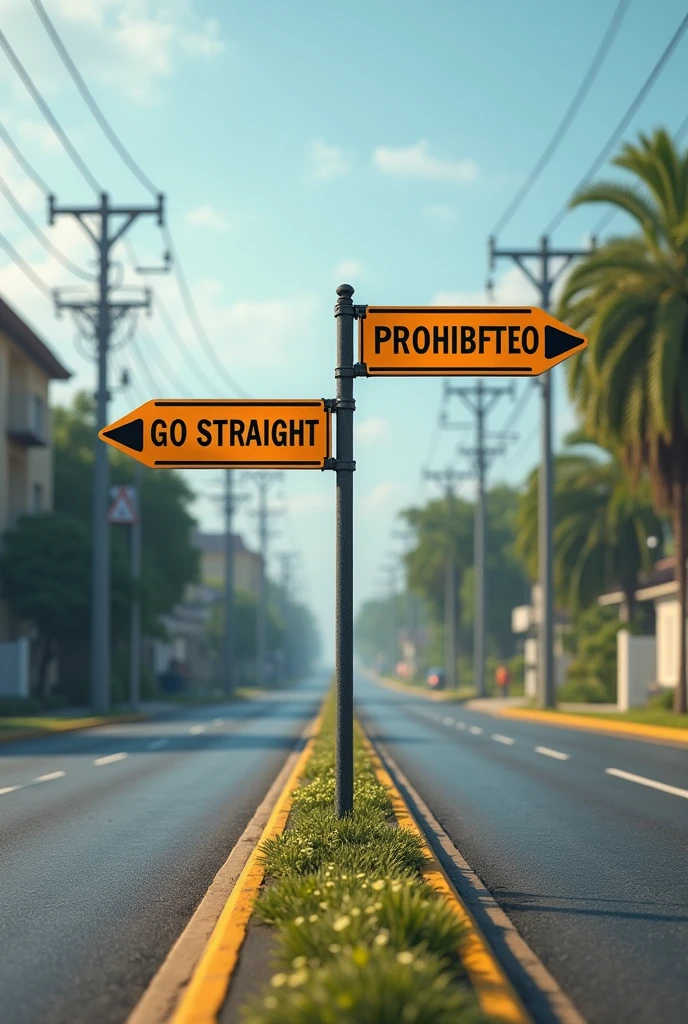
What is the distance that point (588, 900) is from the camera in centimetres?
813

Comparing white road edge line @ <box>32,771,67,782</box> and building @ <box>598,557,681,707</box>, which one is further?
building @ <box>598,557,681,707</box>

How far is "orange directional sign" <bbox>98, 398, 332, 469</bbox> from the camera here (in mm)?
8680

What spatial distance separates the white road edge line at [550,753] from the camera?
20406 millimetres

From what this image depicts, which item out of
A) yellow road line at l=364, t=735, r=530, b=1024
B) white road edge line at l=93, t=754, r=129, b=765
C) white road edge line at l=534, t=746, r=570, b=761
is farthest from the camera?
white road edge line at l=534, t=746, r=570, b=761

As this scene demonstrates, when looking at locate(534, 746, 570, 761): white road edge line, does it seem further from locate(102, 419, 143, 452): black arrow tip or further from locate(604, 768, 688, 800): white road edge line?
locate(102, 419, 143, 452): black arrow tip

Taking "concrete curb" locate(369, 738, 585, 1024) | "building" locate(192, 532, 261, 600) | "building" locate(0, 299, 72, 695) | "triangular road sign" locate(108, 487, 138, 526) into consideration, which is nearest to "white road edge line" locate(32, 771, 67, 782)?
"concrete curb" locate(369, 738, 585, 1024)

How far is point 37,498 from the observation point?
48.7 metres

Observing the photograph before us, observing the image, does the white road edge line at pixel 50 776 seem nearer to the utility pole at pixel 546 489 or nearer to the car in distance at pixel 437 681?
the utility pole at pixel 546 489

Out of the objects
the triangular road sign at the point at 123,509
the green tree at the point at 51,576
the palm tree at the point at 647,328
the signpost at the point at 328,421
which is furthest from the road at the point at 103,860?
the green tree at the point at 51,576

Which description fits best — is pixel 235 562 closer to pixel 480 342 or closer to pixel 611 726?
pixel 611 726

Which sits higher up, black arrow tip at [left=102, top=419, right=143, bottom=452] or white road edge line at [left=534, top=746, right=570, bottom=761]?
black arrow tip at [left=102, top=419, right=143, bottom=452]

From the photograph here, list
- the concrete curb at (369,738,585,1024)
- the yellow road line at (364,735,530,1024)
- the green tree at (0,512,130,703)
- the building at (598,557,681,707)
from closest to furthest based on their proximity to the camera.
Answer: the yellow road line at (364,735,530,1024) < the concrete curb at (369,738,585,1024) < the building at (598,557,681,707) < the green tree at (0,512,130,703)

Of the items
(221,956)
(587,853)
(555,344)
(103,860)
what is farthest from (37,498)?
(221,956)

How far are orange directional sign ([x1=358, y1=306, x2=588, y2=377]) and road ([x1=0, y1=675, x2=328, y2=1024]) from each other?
3.79m
